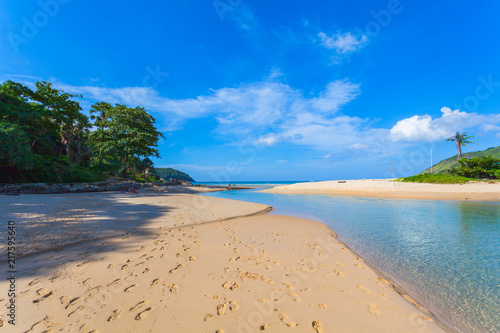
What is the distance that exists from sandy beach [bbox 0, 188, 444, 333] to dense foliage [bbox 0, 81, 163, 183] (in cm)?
1559

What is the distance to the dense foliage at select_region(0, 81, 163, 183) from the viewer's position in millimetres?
16630

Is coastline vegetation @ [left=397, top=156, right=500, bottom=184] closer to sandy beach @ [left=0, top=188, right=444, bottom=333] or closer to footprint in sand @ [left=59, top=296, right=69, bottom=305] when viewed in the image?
sandy beach @ [left=0, top=188, right=444, bottom=333]

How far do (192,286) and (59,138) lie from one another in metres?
38.7

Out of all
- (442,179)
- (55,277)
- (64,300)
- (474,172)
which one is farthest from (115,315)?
(474,172)

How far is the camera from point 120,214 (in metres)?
9.53

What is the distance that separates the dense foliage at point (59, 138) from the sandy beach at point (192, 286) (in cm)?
1559

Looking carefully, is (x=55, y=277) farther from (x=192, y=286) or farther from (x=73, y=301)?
(x=192, y=286)

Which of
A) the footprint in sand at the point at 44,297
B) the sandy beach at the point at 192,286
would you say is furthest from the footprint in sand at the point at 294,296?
the footprint in sand at the point at 44,297

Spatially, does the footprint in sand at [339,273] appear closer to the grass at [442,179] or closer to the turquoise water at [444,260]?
the turquoise water at [444,260]

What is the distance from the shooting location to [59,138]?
1163 inches

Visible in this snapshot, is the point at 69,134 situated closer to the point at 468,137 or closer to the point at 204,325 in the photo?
the point at 204,325

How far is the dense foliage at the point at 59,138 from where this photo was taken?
16630 millimetres

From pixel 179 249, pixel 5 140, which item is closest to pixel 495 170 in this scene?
pixel 179 249

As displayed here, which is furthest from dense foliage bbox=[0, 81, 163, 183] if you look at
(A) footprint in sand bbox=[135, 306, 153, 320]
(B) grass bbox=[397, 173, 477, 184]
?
(B) grass bbox=[397, 173, 477, 184]
